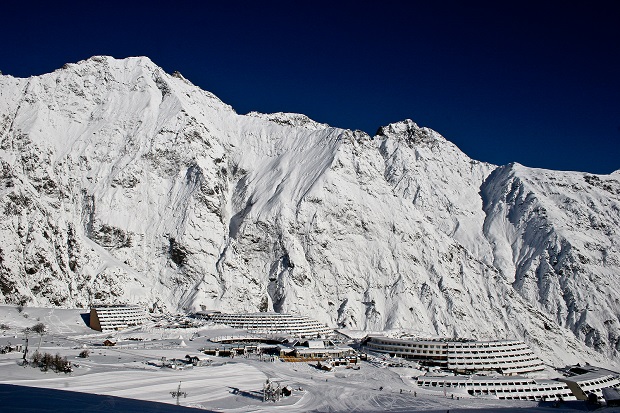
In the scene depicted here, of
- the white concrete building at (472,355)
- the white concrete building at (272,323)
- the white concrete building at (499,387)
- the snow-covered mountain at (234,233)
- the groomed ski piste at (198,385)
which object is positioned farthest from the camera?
the snow-covered mountain at (234,233)

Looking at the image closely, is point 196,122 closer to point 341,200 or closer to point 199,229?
point 199,229

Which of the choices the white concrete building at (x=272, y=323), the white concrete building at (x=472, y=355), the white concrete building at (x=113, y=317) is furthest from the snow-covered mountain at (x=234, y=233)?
the white concrete building at (x=472, y=355)

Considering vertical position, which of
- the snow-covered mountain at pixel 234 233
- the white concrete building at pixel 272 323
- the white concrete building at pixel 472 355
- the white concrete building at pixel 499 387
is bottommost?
the white concrete building at pixel 499 387

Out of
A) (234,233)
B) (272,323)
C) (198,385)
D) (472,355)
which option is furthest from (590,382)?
(234,233)

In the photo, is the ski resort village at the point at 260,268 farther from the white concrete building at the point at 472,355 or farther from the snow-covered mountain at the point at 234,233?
the snow-covered mountain at the point at 234,233

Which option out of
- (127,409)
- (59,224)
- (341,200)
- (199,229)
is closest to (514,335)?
(341,200)

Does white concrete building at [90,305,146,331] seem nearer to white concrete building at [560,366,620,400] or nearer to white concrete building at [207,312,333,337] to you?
white concrete building at [207,312,333,337]

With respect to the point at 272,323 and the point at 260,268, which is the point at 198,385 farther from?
the point at 260,268
